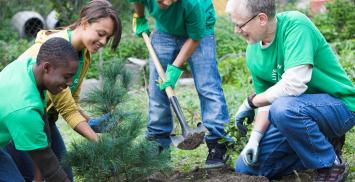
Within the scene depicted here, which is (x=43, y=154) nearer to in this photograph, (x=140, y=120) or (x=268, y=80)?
(x=140, y=120)

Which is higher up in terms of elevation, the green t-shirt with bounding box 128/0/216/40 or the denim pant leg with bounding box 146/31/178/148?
the green t-shirt with bounding box 128/0/216/40

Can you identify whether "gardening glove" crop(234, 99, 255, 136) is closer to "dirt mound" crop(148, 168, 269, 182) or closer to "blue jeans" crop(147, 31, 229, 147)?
"blue jeans" crop(147, 31, 229, 147)

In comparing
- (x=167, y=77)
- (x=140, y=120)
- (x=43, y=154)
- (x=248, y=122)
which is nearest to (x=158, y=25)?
(x=167, y=77)

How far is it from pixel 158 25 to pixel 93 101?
1011 mm

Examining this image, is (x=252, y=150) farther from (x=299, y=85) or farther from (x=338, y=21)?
(x=338, y=21)

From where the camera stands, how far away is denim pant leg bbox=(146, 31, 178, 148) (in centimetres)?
415

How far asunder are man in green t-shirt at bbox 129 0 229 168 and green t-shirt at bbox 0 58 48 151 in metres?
1.22

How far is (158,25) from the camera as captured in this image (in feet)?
13.7

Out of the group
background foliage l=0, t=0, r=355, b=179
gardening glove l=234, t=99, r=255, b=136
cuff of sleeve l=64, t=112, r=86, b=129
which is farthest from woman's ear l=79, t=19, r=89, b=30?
background foliage l=0, t=0, r=355, b=179

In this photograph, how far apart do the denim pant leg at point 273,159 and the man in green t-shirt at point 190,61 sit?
30cm

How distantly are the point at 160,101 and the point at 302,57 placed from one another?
1.28 metres

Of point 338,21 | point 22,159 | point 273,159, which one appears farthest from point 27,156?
point 338,21

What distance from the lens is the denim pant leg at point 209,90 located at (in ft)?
13.0

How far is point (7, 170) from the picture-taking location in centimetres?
306
